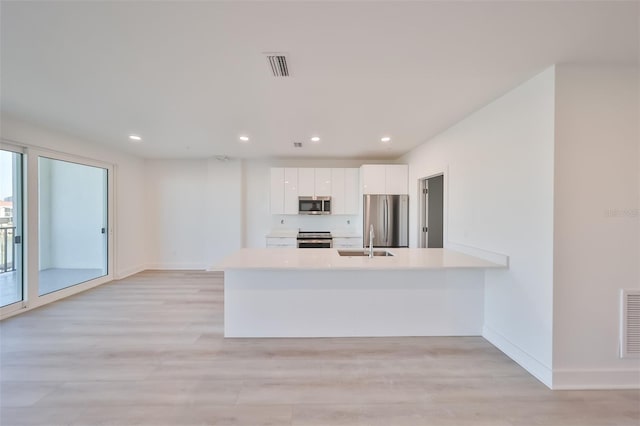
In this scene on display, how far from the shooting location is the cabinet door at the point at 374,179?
520cm

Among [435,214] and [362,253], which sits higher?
[435,214]

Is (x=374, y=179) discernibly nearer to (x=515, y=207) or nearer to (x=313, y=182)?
(x=313, y=182)

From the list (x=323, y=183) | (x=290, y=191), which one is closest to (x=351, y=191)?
(x=323, y=183)

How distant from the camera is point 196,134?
4.10 metres

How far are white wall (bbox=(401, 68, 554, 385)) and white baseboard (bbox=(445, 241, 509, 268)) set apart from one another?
5cm

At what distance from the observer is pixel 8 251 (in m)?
3.69

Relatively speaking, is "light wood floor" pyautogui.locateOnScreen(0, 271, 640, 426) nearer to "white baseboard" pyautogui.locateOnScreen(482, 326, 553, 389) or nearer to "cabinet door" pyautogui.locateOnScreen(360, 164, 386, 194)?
"white baseboard" pyautogui.locateOnScreen(482, 326, 553, 389)

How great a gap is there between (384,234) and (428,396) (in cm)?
326

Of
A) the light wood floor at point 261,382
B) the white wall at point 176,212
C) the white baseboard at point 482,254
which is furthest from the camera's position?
the white wall at point 176,212

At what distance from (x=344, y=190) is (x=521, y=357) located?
399 centimetres

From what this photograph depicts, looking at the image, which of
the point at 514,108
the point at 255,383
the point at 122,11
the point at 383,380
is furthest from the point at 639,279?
the point at 122,11

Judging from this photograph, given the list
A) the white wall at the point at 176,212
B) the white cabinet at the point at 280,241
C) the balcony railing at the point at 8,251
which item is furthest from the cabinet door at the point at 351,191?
the balcony railing at the point at 8,251

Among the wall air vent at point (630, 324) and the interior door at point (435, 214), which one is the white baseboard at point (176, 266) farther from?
the wall air vent at point (630, 324)

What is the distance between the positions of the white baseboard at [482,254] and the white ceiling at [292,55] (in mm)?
1546
